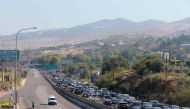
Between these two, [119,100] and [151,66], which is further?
[151,66]

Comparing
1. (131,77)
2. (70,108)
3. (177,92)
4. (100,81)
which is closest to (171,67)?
(131,77)

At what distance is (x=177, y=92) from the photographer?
8406 centimetres

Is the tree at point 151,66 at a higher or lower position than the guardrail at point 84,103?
higher

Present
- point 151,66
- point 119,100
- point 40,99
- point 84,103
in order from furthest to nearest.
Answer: point 151,66 < point 40,99 < point 119,100 < point 84,103

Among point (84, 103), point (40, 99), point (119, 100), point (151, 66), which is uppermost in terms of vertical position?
point (151, 66)

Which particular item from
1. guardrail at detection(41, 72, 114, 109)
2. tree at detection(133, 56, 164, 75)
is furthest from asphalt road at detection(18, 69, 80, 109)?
tree at detection(133, 56, 164, 75)

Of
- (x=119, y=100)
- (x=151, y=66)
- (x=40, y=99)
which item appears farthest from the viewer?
(x=151, y=66)

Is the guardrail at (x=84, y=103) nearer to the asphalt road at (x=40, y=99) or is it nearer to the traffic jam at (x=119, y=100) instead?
the asphalt road at (x=40, y=99)

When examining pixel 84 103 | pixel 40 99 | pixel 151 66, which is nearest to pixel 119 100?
pixel 84 103

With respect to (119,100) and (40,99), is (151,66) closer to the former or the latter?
(40,99)

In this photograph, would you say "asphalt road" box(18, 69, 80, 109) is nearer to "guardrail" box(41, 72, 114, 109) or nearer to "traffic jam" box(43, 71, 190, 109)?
"guardrail" box(41, 72, 114, 109)

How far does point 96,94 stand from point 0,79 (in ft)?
153

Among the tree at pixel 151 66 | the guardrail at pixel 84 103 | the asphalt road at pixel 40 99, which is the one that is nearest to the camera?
the guardrail at pixel 84 103

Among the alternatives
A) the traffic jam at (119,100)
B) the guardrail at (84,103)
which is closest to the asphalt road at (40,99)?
the guardrail at (84,103)
